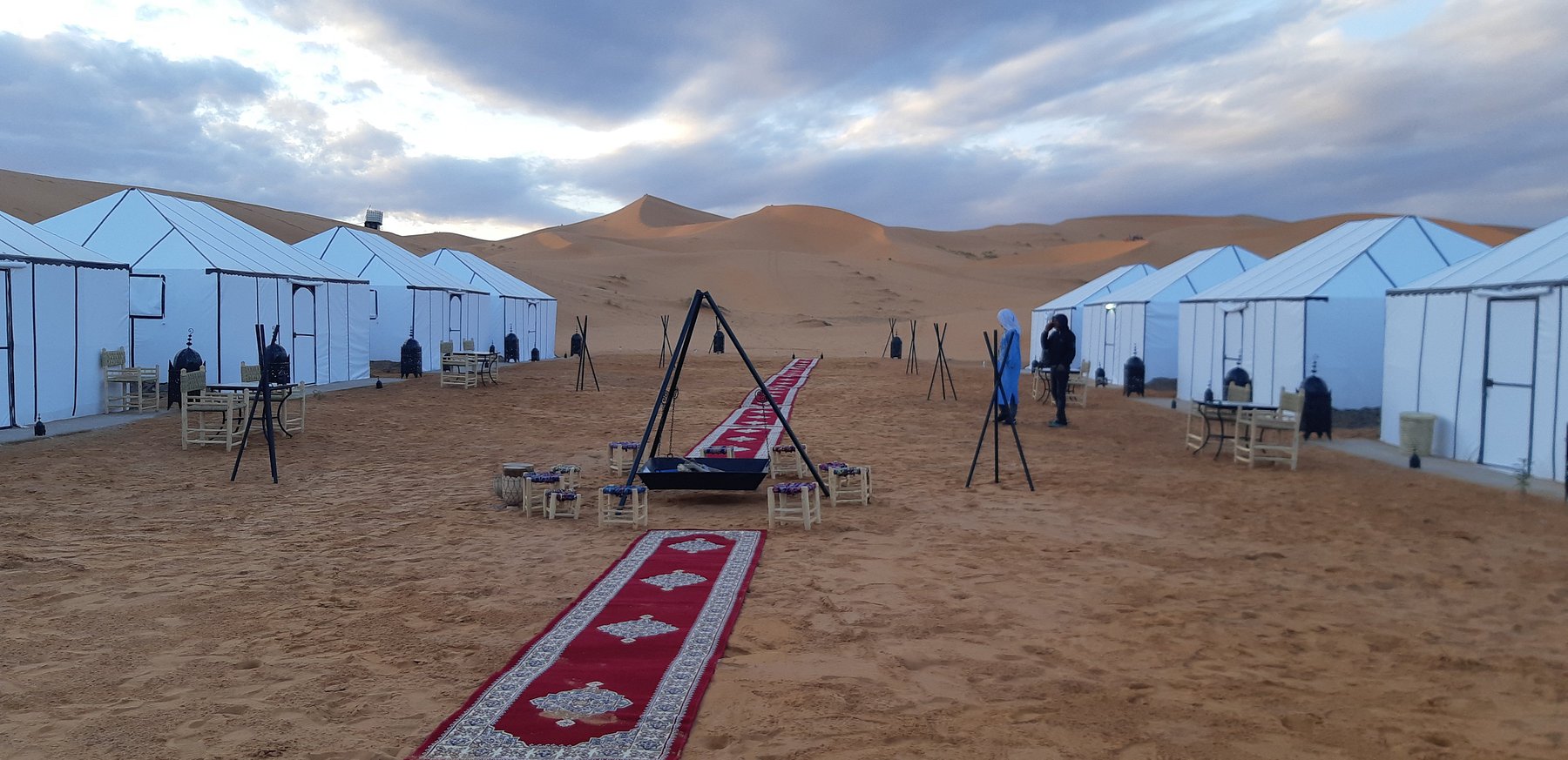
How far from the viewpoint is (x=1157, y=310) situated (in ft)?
64.1

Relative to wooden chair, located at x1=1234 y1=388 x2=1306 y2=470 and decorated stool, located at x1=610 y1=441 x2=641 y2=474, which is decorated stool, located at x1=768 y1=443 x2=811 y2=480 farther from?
wooden chair, located at x1=1234 y1=388 x2=1306 y2=470

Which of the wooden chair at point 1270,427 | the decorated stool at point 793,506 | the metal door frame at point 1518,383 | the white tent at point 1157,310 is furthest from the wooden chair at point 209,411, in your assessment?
the white tent at point 1157,310

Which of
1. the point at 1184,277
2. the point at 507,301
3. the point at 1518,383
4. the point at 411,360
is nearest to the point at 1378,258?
the point at 1518,383

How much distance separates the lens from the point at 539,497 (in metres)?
7.89

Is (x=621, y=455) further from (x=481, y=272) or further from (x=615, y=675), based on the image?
(x=481, y=272)

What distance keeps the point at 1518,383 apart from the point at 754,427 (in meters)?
8.59

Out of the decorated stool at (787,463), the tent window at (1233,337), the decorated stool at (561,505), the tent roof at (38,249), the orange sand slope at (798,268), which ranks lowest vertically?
the decorated stool at (561,505)

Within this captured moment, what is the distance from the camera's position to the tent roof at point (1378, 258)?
45.5 feet

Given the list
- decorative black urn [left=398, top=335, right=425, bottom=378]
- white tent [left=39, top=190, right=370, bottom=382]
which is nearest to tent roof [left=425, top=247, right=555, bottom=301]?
decorative black urn [left=398, top=335, right=425, bottom=378]

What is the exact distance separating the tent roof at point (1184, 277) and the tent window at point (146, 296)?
58.1ft

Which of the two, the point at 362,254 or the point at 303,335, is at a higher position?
the point at 362,254

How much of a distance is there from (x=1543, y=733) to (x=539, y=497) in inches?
254

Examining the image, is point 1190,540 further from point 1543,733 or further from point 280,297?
point 280,297

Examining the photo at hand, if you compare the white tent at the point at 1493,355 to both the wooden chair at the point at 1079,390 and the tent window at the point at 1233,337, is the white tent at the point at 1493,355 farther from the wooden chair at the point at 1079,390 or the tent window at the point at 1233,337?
the wooden chair at the point at 1079,390
